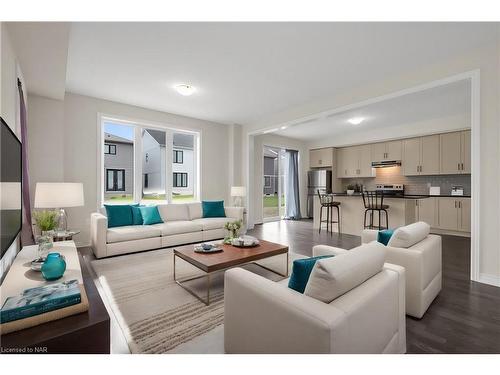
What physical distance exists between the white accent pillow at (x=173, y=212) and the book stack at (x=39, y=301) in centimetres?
343

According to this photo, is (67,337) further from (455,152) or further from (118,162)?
(455,152)

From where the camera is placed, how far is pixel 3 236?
1486mm

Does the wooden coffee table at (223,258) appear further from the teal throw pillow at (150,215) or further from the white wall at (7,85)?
the teal throw pillow at (150,215)

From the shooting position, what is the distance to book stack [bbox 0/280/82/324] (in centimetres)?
110

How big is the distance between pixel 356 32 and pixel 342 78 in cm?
113

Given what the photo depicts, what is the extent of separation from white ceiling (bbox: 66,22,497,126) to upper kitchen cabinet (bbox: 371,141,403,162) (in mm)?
3448

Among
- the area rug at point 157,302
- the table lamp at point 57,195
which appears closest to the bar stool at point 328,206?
the area rug at point 157,302

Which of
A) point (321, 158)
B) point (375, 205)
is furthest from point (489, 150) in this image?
point (321, 158)

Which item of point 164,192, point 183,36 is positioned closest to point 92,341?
point 183,36

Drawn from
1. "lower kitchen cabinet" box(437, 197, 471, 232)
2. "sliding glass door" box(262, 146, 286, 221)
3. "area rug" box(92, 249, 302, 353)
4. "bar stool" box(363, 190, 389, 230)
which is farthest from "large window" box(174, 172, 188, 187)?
"lower kitchen cabinet" box(437, 197, 471, 232)

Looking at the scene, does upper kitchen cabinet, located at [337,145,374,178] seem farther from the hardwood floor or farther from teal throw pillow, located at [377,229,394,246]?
teal throw pillow, located at [377,229,394,246]

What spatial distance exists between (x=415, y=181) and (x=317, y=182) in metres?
2.69

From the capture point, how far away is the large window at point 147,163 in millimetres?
4855

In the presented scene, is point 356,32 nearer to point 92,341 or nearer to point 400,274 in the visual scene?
point 400,274
